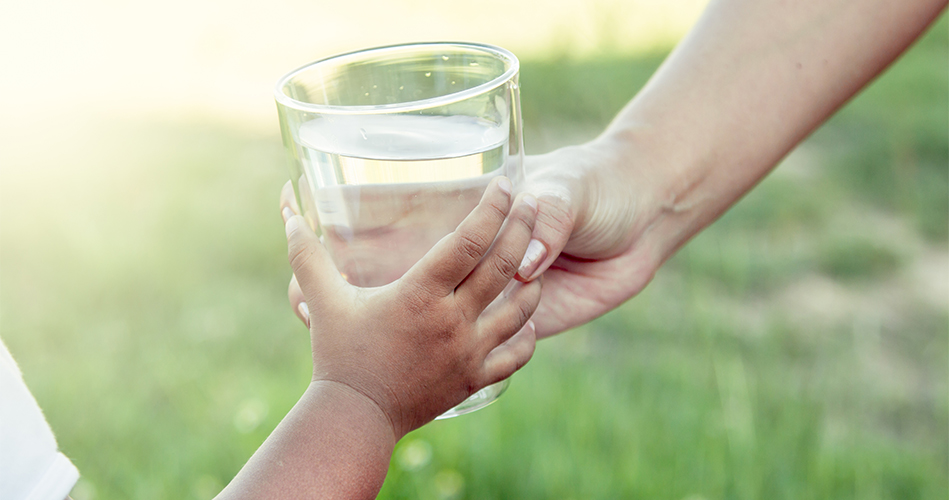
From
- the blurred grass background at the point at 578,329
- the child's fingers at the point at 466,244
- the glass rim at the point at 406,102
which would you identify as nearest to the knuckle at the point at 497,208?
the child's fingers at the point at 466,244

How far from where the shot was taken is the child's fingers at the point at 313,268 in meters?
0.79

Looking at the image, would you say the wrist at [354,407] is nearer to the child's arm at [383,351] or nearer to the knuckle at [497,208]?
the child's arm at [383,351]

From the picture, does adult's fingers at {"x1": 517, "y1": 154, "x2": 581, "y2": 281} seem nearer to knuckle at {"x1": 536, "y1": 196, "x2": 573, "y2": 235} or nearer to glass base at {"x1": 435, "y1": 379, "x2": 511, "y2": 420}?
knuckle at {"x1": 536, "y1": 196, "x2": 573, "y2": 235}

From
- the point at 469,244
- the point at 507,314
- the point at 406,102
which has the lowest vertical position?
the point at 507,314

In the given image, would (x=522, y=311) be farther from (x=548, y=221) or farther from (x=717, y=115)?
(x=717, y=115)

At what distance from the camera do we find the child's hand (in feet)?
2.41

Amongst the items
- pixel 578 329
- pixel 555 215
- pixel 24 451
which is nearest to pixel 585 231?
pixel 555 215

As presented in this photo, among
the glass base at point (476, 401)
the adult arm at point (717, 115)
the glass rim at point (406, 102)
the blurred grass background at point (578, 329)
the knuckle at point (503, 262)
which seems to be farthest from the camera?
the blurred grass background at point (578, 329)

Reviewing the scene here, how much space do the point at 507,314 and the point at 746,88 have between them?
52cm

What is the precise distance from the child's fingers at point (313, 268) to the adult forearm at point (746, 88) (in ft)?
1.49

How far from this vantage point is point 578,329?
6.70ft

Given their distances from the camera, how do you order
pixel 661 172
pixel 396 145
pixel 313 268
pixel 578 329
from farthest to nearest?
pixel 578 329 → pixel 661 172 → pixel 313 268 → pixel 396 145

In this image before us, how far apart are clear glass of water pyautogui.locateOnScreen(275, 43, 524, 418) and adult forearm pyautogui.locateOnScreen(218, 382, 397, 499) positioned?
12 centimetres

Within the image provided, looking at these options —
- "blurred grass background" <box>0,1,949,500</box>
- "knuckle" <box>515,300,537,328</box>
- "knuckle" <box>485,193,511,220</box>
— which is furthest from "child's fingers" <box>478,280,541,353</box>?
"blurred grass background" <box>0,1,949,500</box>
